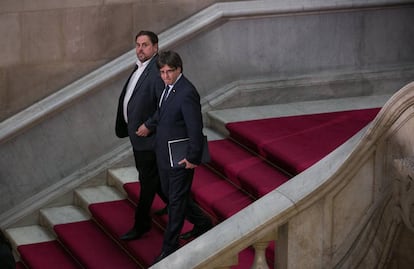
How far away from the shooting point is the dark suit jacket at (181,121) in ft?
26.9

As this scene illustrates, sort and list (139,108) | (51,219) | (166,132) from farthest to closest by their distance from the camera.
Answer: (51,219) < (139,108) < (166,132)

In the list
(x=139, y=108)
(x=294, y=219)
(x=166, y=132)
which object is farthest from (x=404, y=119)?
(x=139, y=108)

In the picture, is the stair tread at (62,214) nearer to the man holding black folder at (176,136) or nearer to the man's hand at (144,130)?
the man's hand at (144,130)

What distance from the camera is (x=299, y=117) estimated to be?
10.6 metres

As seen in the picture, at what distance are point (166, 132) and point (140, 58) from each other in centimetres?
80

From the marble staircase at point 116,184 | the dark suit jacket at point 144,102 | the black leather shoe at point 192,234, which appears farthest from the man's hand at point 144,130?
the marble staircase at point 116,184

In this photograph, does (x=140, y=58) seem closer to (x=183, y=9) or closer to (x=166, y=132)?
(x=166, y=132)

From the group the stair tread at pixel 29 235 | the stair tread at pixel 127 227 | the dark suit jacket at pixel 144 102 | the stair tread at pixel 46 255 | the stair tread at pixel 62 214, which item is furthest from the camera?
the stair tread at pixel 62 214

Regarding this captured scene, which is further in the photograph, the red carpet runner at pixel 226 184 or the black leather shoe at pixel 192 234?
the red carpet runner at pixel 226 184

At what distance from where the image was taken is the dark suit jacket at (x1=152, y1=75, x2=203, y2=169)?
8.20 meters

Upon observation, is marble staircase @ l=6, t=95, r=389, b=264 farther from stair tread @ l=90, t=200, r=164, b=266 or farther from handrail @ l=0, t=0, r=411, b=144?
handrail @ l=0, t=0, r=411, b=144

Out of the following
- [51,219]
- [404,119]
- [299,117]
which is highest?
[404,119]

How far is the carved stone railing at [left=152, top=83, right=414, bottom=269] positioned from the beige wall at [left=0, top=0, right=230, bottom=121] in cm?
367

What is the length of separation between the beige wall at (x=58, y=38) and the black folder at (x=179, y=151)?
8.06ft
